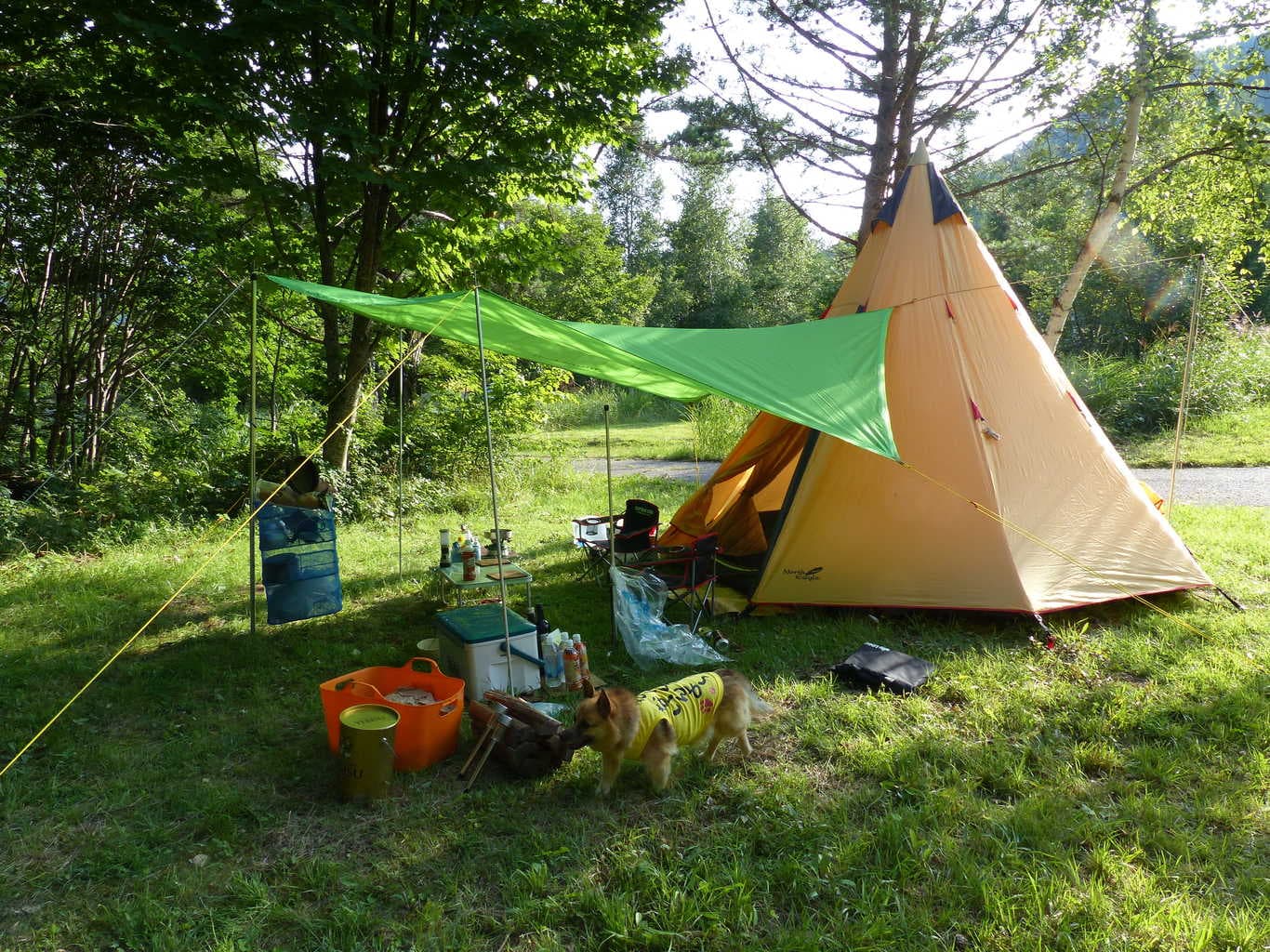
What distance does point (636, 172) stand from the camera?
31.4 metres

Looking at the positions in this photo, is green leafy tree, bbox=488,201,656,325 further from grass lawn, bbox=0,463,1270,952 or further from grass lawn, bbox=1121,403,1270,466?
grass lawn, bbox=0,463,1270,952

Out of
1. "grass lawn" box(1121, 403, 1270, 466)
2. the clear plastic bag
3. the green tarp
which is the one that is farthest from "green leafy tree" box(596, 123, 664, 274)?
the clear plastic bag

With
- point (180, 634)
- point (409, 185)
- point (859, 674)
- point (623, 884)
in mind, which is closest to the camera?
point (623, 884)

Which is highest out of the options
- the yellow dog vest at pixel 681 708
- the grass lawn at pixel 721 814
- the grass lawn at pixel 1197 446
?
the grass lawn at pixel 1197 446

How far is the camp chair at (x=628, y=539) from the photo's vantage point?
17.6 feet

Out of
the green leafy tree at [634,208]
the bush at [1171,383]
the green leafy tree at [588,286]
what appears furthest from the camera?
the green leafy tree at [634,208]

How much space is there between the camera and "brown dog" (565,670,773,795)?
2801 millimetres

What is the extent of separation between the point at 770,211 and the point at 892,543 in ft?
94.9

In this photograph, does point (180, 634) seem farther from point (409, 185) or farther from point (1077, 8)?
point (1077, 8)

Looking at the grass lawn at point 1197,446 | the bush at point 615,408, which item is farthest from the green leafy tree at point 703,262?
the grass lawn at point 1197,446

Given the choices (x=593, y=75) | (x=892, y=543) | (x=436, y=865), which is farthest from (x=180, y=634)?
(x=593, y=75)

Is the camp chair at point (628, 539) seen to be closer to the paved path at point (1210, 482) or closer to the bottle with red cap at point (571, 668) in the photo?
the bottle with red cap at point (571, 668)

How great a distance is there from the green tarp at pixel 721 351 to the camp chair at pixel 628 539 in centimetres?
110

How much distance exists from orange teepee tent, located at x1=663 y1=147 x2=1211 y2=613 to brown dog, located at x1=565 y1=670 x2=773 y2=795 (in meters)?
1.94
